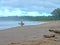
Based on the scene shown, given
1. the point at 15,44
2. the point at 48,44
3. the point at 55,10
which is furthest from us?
the point at 55,10

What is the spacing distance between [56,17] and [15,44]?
158 feet

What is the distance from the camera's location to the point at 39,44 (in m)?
9.02

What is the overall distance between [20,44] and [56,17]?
4821cm

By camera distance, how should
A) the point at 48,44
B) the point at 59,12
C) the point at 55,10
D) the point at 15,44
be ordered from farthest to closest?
1. the point at 55,10
2. the point at 59,12
3. the point at 15,44
4. the point at 48,44

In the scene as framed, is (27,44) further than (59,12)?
No

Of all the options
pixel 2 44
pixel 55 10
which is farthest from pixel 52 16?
pixel 2 44

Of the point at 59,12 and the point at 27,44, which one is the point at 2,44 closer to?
the point at 27,44

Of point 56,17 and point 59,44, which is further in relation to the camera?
point 56,17

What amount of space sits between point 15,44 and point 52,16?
5160 cm

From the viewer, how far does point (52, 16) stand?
6044 cm

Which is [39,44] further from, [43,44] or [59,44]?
[59,44]

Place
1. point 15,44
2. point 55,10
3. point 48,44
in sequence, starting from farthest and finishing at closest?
point 55,10
point 15,44
point 48,44

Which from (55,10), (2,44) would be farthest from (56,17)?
(2,44)

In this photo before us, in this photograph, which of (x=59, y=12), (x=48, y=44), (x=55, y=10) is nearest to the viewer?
(x=48, y=44)
